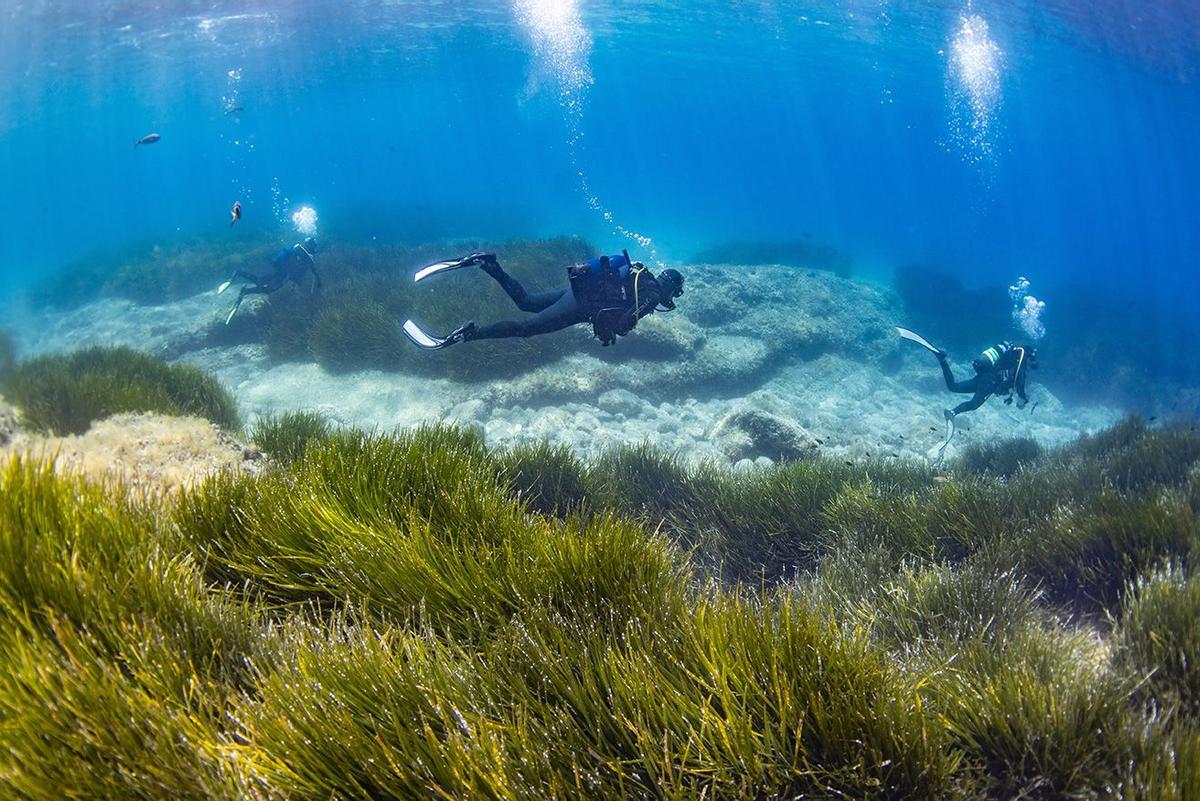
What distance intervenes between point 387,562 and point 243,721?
0.88m

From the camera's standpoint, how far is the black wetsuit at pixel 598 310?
28.6 ft

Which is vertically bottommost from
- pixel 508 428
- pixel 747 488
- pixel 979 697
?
pixel 508 428

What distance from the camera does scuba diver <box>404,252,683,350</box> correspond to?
8.62 m

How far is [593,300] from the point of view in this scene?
880 cm

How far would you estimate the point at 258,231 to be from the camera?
32938 millimetres

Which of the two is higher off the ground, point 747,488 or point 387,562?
point 387,562

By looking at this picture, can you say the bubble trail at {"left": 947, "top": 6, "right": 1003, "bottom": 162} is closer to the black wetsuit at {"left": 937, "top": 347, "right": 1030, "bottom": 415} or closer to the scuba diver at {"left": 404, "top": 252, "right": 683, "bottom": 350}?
the black wetsuit at {"left": 937, "top": 347, "right": 1030, "bottom": 415}

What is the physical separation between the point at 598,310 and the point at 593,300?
17 cm

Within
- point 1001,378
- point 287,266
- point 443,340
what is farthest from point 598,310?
Result: point 287,266

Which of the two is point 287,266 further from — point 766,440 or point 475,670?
point 475,670

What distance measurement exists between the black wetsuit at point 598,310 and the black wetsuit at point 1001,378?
767 cm

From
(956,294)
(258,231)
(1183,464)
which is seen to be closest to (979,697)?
(1183,464)

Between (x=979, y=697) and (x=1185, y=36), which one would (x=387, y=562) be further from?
(x=1185, y=36)

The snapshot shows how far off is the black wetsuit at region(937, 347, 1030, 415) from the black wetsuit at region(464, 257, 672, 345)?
25.2ft
